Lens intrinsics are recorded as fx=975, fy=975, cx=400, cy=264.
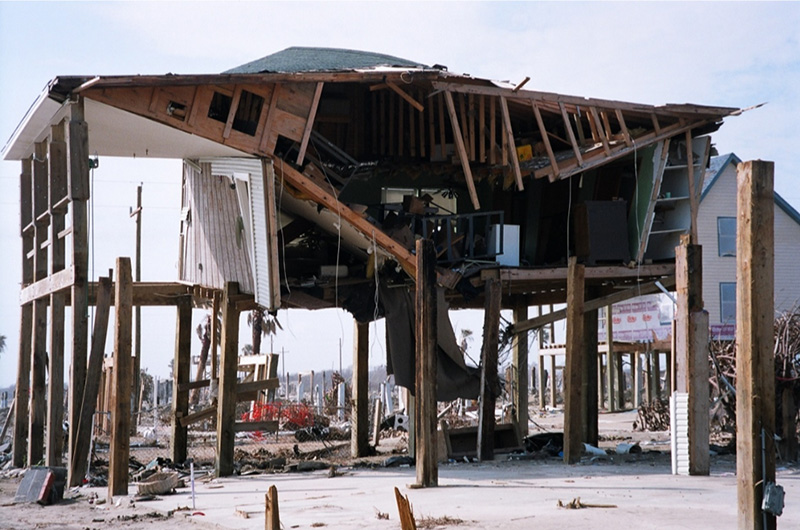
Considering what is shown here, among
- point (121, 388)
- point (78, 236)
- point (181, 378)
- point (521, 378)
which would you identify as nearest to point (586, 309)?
point (521, 378)

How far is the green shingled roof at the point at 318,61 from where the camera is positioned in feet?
65.6

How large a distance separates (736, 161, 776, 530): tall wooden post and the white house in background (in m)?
30.1

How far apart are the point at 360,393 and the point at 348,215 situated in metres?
6.92

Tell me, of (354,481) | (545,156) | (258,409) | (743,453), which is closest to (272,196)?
(354,481)

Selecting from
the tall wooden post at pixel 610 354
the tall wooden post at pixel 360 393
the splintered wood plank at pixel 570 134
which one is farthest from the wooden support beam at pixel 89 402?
the tall wooden post at pixel 610 354

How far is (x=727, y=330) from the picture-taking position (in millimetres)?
35531

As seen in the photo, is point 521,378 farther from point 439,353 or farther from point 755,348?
point 755,348

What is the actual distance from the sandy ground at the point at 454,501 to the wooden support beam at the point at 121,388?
1.68 ft

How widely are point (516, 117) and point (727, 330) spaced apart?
17.2m

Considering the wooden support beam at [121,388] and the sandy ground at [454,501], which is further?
the wooden support beam at [121,388]

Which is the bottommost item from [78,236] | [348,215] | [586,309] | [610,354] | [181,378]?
[181,378]

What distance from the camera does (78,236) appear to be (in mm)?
15891

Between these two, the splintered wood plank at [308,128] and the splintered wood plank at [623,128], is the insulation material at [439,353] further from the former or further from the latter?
the splintered wood plank at [623,128]

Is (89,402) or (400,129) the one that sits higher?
(400,129)
